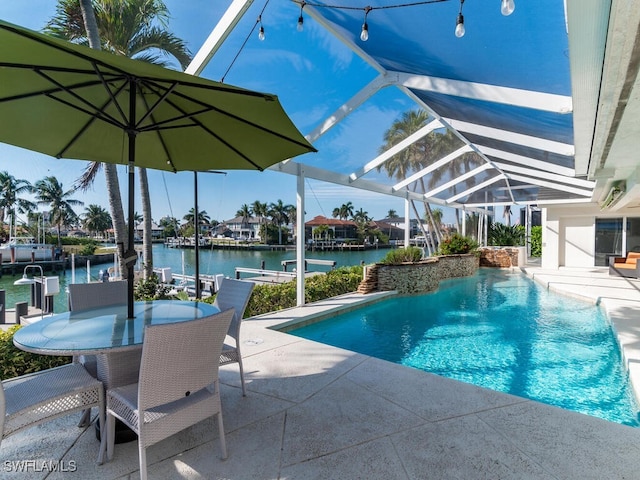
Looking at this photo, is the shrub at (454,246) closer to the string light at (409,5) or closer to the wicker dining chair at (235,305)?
the string light at (409,5)

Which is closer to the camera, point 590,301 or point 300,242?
point 300,242

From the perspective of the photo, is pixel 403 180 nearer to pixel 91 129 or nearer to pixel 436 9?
pixel 436 9

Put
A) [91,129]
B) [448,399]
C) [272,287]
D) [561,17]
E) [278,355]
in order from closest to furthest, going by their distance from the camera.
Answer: [561,17]
[448,399]
[91,129]
[278,355]
[272,287]

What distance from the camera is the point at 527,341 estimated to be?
550 cm

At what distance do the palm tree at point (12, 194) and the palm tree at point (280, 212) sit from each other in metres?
32.2

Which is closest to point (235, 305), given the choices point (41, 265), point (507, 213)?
point (507, 213)

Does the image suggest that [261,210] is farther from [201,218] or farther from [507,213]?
[507,213]

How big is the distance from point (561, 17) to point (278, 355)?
412 cm

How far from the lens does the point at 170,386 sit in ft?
6.25

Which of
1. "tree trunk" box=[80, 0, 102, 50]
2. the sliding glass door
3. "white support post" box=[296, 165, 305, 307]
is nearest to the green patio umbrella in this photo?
"white support post" box=[296, 165, 305, 307]

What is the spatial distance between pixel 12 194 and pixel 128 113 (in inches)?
1596

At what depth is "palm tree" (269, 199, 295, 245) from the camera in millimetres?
57781

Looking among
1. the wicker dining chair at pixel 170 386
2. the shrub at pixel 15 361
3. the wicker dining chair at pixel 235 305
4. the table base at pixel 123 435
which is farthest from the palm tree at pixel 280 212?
the wicker dining chair at pixel 170 386

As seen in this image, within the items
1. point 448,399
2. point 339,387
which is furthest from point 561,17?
point 339,387
